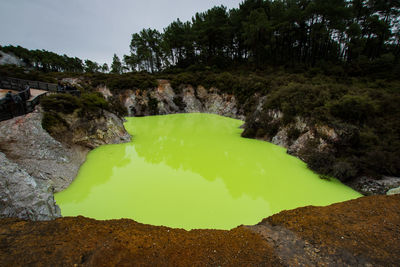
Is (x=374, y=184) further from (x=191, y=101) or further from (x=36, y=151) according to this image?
(x=191, y=101)

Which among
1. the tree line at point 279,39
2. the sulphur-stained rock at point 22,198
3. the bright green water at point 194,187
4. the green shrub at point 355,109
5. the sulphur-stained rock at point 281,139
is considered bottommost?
the bright green water at point 194,187

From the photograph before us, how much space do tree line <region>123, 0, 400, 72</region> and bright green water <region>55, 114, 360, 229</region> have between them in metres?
23.6

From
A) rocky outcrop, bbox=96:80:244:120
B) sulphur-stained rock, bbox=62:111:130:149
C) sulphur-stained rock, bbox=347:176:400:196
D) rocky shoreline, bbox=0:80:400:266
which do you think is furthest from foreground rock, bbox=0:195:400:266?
rocky outcrop, bbox=96:80:244:120

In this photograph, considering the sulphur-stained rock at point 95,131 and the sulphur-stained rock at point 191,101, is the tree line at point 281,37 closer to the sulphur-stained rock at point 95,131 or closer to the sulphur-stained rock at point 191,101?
the sulphur-stained rock at point 191,101

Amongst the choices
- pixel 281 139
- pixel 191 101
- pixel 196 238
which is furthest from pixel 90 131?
pixel 191 101

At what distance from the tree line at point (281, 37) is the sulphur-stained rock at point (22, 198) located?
3104 centimetres

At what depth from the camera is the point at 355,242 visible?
7.46ft

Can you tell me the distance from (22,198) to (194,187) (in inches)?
185

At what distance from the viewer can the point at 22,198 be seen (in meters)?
3.27

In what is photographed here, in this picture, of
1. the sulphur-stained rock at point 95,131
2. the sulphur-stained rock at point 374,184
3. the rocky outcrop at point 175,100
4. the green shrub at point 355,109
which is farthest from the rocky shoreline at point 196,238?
the rocky outcrop at point 175,100

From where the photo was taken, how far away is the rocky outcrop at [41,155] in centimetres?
328

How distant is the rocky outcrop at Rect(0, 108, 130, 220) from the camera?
10.8 feet

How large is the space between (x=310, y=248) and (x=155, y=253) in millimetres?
2095

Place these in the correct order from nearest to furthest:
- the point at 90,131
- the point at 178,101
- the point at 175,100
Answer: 1. the point at 90,131
2. the point at 175,100
3. the point at 178,101
